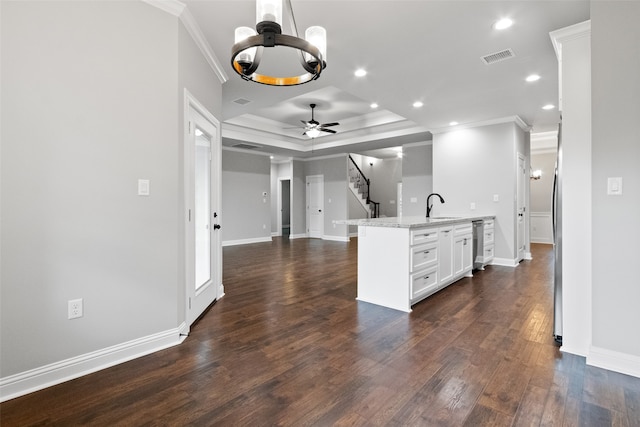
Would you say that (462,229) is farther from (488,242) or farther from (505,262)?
(505,262)

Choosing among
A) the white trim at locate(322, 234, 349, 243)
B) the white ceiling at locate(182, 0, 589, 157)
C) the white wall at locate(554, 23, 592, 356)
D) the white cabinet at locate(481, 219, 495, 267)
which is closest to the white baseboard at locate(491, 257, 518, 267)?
the white cabinet at locate(481, 219, 495, 267)

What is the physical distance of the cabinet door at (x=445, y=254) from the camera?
154 inches

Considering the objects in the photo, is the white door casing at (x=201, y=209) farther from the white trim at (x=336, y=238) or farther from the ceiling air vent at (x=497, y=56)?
the white trim at (x=336, y=238)

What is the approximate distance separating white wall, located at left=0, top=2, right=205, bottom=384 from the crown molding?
6 cm

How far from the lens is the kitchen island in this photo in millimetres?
3314

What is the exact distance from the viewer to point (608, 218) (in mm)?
2152

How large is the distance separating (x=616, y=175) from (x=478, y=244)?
10.6 feet

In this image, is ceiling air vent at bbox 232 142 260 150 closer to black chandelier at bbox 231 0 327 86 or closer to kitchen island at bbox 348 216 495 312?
kitchen island at bbox 348 216 495 312

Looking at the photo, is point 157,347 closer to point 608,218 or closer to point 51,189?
point 51,189

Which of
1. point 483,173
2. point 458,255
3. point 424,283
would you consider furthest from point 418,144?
point 424,283

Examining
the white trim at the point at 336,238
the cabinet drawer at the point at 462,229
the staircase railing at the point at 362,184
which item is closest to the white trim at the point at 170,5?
the cabinet drawer at the point at 462,229

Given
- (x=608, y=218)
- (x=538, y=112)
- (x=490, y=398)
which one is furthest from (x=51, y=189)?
(x=538, y=112)

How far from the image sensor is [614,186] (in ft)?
6.98

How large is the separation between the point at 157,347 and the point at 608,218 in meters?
3.40
